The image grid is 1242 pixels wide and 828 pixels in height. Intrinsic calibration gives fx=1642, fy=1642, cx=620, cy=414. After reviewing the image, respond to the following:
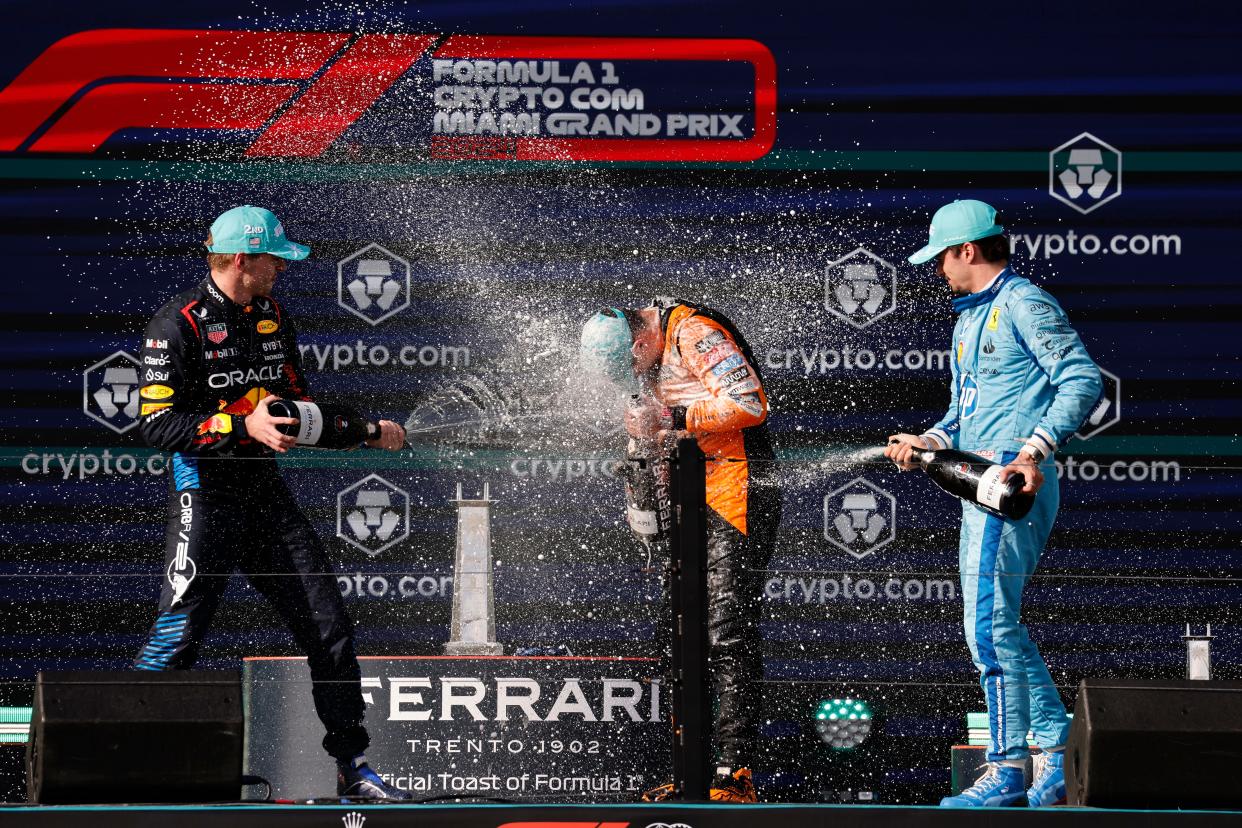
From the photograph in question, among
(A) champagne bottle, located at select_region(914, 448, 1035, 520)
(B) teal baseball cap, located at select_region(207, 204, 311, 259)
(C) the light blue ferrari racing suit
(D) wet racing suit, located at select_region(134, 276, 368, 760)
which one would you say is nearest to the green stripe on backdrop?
(B) teal baseball cap, located at select_region(207, 204, 311, 259)

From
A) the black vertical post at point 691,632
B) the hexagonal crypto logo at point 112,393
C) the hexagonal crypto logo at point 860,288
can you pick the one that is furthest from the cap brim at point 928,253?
the hexagonal crypto logo at point 112,393

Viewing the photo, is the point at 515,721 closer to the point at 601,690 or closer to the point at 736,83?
the point at 601,690

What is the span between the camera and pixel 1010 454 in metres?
4.71

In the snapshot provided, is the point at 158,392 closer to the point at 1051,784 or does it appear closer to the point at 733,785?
the point at 733,785

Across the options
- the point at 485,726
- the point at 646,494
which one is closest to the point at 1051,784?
the point at 646,494

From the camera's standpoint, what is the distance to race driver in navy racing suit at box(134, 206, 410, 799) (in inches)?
190

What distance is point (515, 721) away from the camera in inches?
216

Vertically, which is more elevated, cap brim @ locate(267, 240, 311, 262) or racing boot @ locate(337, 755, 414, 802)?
cap brim @ locate(267, 240, 311, 262)

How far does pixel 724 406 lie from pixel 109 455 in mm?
2246

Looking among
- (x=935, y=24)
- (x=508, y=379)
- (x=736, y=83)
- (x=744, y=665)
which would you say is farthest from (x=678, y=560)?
(x=935, y=24)

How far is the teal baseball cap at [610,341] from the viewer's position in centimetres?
541

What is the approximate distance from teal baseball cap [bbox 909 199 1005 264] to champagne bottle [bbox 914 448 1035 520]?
622mm

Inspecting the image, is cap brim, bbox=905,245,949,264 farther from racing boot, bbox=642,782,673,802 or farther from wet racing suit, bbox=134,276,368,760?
wet racing suit, bbox=134,276,368,760

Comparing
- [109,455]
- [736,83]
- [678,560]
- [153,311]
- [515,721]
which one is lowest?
[515,721]
